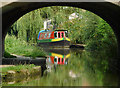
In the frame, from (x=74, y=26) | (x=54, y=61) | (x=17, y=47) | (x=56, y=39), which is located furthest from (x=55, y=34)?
(x=54, y=61)

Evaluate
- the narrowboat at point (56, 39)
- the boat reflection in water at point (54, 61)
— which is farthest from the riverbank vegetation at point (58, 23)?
the narrowboat at point (56, 39)

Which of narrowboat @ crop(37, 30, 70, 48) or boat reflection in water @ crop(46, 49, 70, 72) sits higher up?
narrowboat @ crop(37, 30, 70, 48)

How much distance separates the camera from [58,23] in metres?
23.7

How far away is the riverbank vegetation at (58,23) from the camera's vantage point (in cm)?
1807

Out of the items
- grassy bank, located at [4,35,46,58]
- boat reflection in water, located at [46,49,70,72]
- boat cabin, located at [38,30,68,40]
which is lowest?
boat reflection in water, located at [46,49,70,72]

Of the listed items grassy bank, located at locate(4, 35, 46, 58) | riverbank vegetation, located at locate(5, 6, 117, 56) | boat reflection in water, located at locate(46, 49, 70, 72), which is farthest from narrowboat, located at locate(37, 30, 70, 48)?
boat reflection in water, located at locate(46, 49, 70, 72)

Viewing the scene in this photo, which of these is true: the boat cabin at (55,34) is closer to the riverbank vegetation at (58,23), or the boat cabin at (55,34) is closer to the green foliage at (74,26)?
the green foliage at (74,26)

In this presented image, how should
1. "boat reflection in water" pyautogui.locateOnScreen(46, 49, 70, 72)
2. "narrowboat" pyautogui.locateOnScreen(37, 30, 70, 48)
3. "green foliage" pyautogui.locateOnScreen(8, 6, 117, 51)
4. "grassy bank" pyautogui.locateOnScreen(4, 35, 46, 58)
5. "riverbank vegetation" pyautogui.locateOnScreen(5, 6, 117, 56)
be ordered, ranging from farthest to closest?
"narrowboat" pyautogui.locateOnScreen(37, 30, 70, 48) < "green foliage" pyautogui.locateOnScreen(8, 6, 117, 51) < "riverbank vegetation" pyautogui.locateOnScreen(5, 6, 117, 56) < "grassy bank" pyautogui.locateOnScreen(4, 35, 46, 58) < "boat reflection in water" pyautogui.locateOnScreen(46, 49, 70, 72)

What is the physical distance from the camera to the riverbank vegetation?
59.3ft

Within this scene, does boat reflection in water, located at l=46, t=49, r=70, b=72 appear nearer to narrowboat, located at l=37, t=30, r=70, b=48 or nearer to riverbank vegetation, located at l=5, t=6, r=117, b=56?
riverbank vegetation, located at l=5, t=6, r=117, b=56

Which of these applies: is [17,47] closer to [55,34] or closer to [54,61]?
[54,61]

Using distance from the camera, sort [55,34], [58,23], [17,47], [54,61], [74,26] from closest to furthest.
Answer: [54,61] < [17,47] < [58,23] < [74,26] < [55,34]

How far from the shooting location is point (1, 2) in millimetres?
7230

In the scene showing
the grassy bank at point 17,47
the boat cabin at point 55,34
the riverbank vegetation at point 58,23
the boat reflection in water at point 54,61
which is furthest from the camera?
the boat cabin at point 55,34
